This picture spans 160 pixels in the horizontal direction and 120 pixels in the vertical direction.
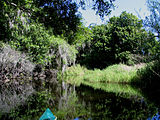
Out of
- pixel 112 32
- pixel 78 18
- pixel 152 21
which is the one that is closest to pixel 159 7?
pixel 152 21

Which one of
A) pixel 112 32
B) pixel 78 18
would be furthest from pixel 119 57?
pixel 78 18

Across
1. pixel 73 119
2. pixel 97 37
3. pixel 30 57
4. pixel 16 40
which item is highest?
pixel 97 37

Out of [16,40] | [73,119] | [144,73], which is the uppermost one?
[16,40]

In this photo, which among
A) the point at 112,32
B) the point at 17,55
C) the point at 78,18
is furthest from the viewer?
the point at 112,32

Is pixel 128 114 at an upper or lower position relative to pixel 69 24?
lower

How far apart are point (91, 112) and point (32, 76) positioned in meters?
14.3

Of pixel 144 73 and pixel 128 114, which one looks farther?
pixel 144 73

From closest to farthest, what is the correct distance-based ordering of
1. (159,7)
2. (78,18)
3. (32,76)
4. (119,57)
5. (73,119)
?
1. (73,119)
2. (78,18)
3. (159,7)
4. (32,76)
5. (119,57)

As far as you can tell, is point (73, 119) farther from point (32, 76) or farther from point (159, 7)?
point (32, 76)

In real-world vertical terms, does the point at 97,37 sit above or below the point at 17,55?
above

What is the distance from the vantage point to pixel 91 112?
4469 millimetres

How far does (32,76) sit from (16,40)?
15.6 feet

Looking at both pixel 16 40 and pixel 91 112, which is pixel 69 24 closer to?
pixel 91 112

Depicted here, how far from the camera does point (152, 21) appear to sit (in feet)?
28.5
